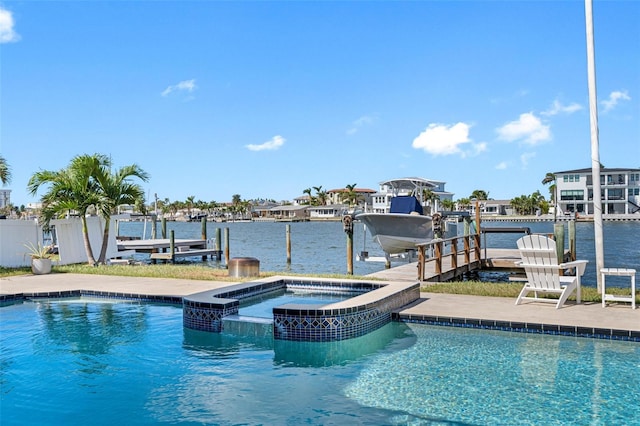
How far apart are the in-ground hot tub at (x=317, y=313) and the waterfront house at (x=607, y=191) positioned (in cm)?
8525

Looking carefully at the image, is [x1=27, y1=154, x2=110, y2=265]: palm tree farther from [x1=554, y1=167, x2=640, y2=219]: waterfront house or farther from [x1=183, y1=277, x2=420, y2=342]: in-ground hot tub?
[x1=554, y1=167, x2=640, y2=219]: waterfront house

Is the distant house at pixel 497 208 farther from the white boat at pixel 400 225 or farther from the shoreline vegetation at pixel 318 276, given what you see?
the shoreline vegetation at pixel 318 276

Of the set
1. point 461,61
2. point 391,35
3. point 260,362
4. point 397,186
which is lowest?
point 260,362

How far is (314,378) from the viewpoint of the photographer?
21.2 ft

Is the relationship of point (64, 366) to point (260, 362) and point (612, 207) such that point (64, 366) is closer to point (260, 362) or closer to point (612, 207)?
point (260, 362)

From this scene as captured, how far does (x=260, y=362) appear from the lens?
7086 mm

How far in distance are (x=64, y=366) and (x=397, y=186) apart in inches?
748

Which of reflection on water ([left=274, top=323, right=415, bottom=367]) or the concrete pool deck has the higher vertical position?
the concrete pool deck

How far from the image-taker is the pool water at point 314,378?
5250mm

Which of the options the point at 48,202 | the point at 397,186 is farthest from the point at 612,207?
the point at 48,202

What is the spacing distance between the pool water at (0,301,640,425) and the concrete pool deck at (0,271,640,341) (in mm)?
352

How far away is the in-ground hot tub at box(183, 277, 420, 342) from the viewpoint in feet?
26.0

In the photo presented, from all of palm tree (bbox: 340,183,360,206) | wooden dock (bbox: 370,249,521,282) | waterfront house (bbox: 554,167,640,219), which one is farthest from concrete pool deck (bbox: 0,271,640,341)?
palm tree (bbox: 340,183,360,206)

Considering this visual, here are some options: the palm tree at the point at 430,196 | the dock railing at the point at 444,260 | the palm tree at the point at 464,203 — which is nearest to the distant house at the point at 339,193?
the palm tree at the point at 464,203
